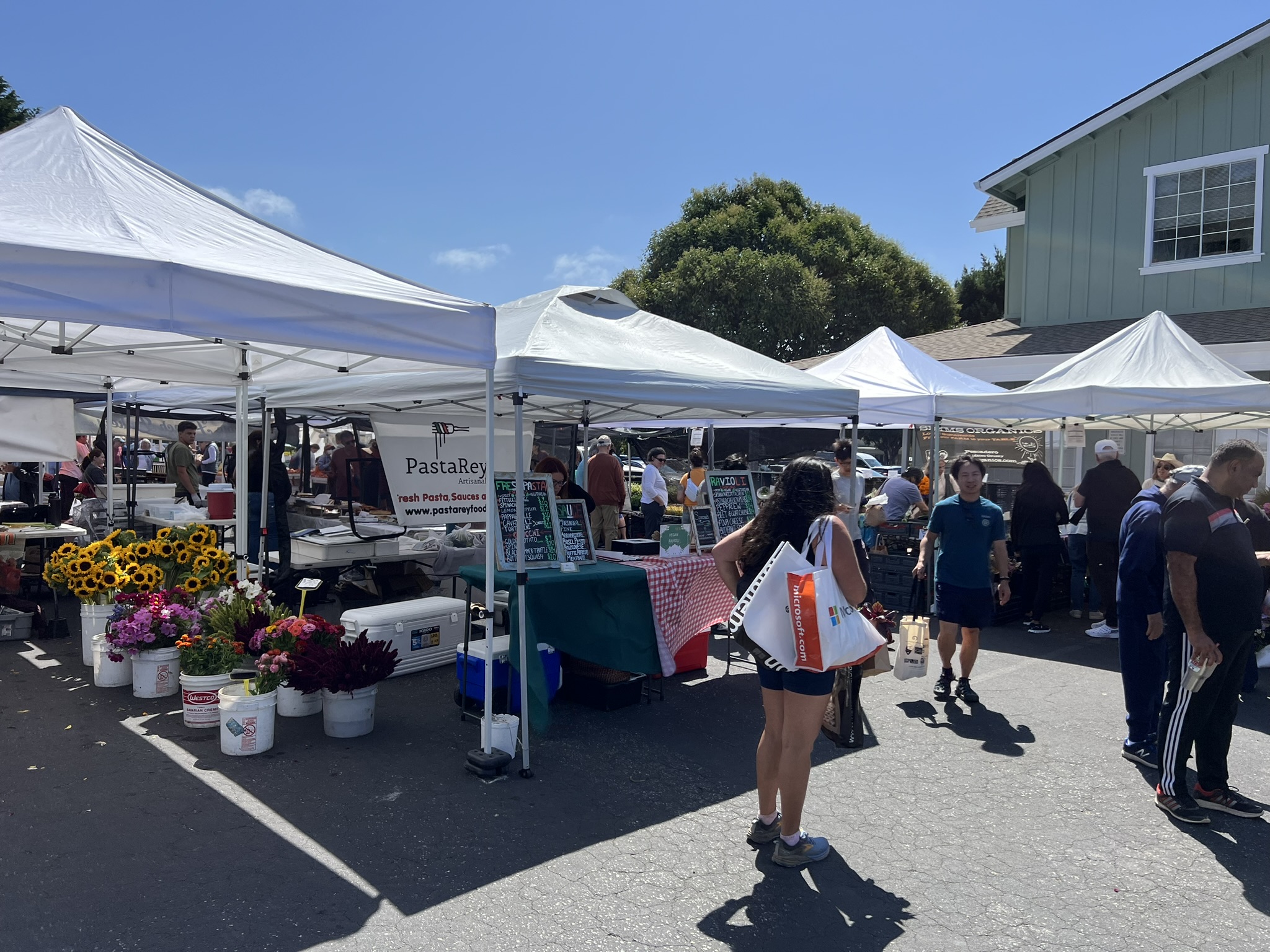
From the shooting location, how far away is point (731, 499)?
7.27 metres

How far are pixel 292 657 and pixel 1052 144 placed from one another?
14.3 meters

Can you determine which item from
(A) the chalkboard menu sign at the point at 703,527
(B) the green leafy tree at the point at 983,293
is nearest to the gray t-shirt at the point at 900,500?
(A) the chalkboard menu sign at the point at 703,527

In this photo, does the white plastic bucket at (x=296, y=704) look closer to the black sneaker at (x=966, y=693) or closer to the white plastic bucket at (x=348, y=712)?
the white plastic bucket at (x=348, y=712)

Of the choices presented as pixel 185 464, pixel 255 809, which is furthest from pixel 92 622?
pixel 185 464

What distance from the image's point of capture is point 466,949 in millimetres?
3111

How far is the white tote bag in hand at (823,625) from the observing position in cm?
348

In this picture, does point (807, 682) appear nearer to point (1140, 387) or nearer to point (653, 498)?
point (1140, 387)

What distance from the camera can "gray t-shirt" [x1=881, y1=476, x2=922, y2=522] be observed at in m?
9.95

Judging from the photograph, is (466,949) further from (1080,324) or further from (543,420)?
(1080,324)

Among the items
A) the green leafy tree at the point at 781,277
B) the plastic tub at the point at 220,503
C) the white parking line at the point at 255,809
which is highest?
the green leafy tree at the point at 781,277

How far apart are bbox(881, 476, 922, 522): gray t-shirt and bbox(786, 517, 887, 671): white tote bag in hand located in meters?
6.58

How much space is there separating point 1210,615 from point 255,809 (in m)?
4.50

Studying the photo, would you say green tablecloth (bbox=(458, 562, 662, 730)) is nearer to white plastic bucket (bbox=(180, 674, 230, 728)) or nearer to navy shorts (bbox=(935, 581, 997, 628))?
white plastic bucket (bbox=(180, 674, 230, 728))

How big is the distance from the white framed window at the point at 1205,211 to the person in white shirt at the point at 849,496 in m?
8.40
